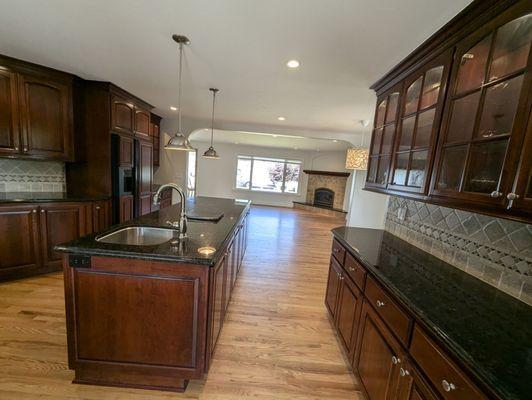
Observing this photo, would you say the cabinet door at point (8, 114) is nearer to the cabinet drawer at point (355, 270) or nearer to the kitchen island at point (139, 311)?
the kitchen island at point (139, 311)

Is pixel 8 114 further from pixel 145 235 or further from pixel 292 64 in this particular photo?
pixel 292 64

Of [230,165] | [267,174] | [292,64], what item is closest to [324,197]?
[267,174]

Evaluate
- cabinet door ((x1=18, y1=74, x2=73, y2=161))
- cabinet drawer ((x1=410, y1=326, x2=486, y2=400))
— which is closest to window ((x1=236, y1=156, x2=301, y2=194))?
cabinet door ((x1=18, y1=74, x2=73, y2=161))

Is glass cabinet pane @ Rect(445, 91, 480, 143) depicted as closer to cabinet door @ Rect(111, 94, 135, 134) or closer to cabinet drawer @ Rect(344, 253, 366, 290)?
cabinet drawer @ Rect(344, 253, 366, 290)

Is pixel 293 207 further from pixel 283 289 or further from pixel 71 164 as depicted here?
pixel 71 164

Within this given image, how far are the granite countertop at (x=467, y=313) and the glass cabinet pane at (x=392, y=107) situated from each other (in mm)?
1179

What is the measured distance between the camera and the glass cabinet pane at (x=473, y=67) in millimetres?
1258

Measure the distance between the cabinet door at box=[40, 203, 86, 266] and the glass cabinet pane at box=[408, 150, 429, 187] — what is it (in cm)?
363

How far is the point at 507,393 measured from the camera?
2.26 feet

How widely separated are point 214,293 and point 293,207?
330 inches

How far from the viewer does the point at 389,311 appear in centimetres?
129

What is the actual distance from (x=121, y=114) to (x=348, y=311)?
384 centimetres

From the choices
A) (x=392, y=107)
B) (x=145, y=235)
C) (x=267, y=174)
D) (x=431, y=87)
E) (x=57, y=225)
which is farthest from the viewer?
(x=267, y=174)

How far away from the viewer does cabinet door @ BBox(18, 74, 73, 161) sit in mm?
2754
